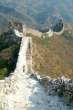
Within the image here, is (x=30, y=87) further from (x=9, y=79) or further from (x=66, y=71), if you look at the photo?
(x=66, y=71)

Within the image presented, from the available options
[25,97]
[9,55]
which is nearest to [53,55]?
[9,55]

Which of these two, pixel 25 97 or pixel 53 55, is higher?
pixel 53 55

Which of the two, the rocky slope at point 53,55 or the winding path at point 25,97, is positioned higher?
the rocky slope at point 53,55

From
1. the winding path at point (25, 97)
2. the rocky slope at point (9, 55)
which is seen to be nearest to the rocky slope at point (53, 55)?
the rocky slope at point (9, 55)

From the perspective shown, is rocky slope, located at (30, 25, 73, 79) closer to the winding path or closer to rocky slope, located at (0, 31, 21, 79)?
rocky slope, located at (0, 31, 21, 79)

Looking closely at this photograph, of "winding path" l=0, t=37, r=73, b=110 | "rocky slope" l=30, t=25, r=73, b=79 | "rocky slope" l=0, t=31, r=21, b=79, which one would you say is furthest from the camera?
"rocky slope" l=30, t=25, r=73, b=79

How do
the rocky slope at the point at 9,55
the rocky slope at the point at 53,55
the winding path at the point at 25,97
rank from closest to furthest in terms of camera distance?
the winding path at the point at 25,97 → the rocky slope at the point at 9,55 → the rocky slope at the point at 53,55

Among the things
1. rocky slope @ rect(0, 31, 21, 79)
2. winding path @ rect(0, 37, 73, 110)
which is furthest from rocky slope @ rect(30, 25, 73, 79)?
winding path @ rect(0, 37, 73, 110)

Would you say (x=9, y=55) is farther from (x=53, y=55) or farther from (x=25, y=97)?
(x=53, y=55)

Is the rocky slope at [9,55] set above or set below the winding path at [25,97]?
above

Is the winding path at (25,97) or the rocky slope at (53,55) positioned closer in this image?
the winding path at (25,97)

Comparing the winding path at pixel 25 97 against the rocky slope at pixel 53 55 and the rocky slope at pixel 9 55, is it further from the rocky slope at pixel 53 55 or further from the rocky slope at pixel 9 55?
the rocky slope at pixel 53 55

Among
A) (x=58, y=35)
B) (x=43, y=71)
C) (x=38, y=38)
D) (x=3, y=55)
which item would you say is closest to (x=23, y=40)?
(x=43, y=71)

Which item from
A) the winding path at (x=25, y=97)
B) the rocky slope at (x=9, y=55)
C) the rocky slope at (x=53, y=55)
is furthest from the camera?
the rocky slope at (x=53, y=55)
